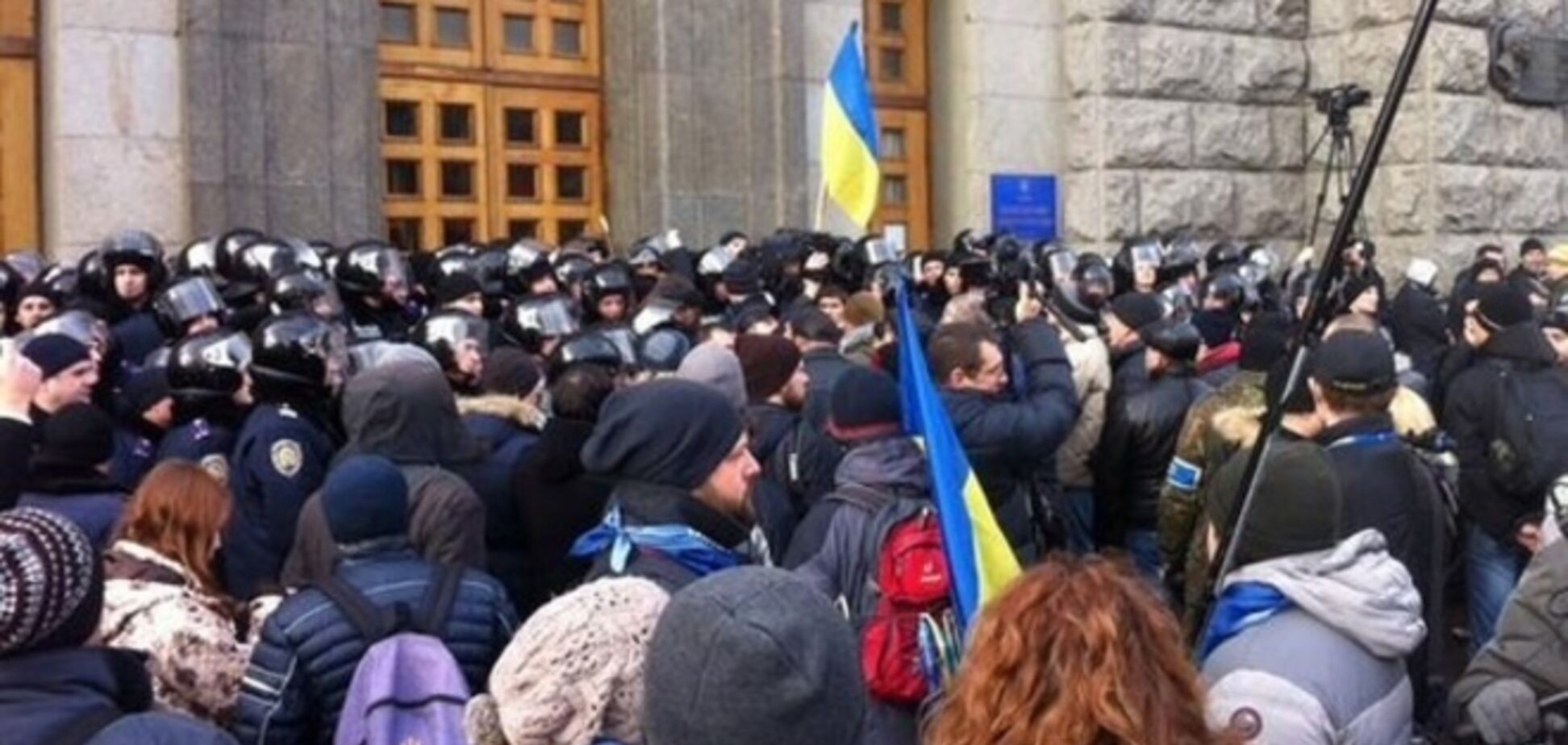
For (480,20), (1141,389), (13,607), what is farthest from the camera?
(480,20)

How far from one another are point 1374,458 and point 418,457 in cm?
238

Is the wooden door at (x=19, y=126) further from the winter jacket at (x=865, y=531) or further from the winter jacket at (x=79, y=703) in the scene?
the winter jacket at (x=79, y=703)

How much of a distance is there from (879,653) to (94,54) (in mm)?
8496

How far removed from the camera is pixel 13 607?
2.78 meters

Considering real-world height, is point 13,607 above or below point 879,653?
above

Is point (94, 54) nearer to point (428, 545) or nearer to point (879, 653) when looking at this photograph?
point (428, 545)

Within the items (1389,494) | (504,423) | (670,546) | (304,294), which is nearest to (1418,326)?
(304,294)

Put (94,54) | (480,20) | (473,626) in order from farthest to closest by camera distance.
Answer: (480,20)
(94,54)
(473,626)

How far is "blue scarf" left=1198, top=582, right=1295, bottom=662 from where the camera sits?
3439 mm

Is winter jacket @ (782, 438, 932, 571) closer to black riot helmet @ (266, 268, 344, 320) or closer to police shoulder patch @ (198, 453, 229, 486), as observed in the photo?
police shoulder patch @ (198, 453, 229, 486)

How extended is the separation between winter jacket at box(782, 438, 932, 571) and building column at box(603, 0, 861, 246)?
8962 millimetres

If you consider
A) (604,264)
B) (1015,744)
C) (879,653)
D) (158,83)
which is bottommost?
(879,653)

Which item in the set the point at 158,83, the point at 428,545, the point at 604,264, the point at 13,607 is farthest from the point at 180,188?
the point at 13,607

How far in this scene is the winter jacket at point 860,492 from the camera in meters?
4.79
